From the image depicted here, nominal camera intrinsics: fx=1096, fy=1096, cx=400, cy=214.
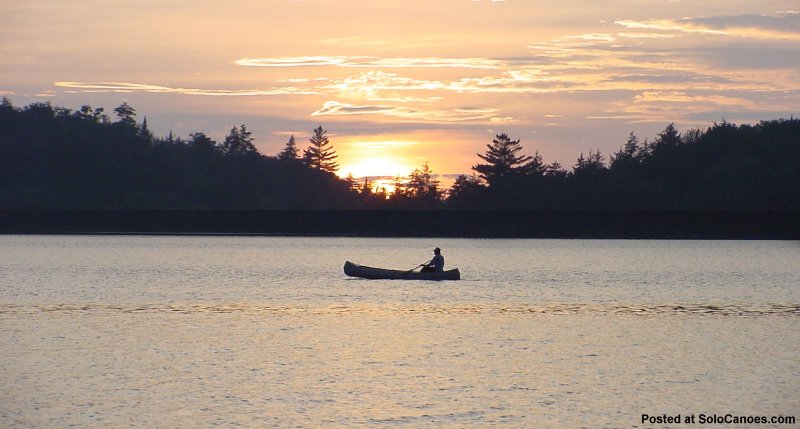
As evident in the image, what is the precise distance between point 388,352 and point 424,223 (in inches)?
4799

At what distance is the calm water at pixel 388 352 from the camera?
2709 cm

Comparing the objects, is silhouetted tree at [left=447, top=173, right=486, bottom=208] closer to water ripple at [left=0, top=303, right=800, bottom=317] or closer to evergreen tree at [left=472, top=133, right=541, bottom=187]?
evergreen tree at [left=472, top=133, right=541, bottom=187]

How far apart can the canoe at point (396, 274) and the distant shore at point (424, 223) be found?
245ft

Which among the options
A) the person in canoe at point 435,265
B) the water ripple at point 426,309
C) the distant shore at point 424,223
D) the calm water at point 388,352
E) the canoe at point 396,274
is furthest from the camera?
the distant shore at point 424,223

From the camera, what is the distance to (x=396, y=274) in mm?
63406

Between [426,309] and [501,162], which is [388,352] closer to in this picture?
[426,309]

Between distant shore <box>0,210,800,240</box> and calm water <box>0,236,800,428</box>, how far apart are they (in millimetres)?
64115

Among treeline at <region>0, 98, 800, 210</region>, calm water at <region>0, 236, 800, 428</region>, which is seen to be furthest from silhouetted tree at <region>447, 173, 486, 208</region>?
calm water at <region>0, 236, 800, 428</region>

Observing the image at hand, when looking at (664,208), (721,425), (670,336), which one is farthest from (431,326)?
(664,208)

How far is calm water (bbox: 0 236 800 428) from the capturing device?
1067 inches

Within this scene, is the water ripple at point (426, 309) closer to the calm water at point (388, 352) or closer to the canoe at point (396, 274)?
the calm water at point (388, 352)

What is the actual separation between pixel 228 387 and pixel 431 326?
Result: 51.8 feet

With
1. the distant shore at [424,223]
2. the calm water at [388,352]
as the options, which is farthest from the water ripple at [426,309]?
the distant shore at [424,223]

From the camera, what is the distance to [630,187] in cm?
14800
